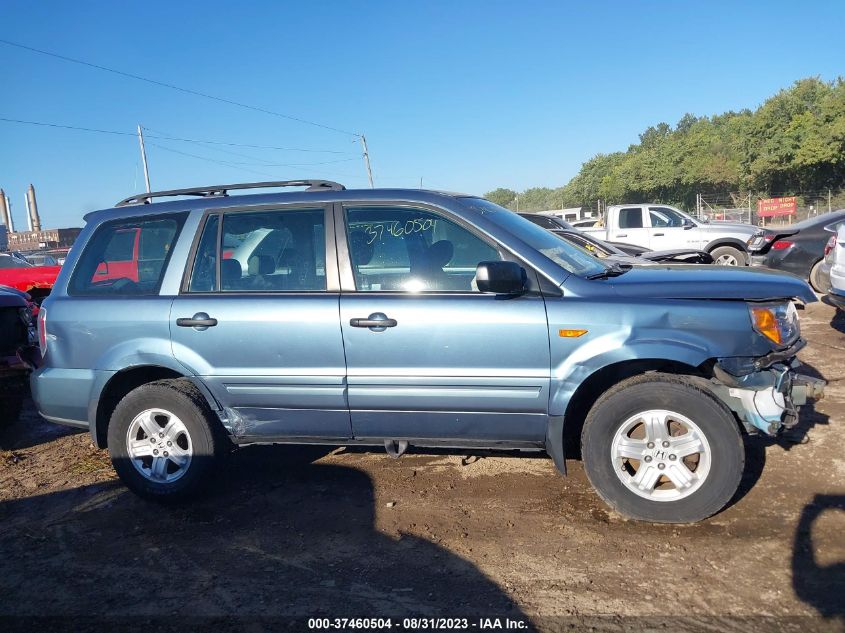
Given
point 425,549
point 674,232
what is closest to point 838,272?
point 425,549

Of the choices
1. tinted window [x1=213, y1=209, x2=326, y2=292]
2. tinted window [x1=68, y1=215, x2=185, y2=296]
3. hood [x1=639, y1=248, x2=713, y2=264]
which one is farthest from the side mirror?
hood [x1=639, y1=248, x2=713, y2=264]

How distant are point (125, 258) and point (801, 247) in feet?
33.4

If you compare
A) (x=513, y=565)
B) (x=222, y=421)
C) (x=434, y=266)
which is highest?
(x=434, y=266)

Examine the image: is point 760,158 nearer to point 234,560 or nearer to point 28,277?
point 28,277

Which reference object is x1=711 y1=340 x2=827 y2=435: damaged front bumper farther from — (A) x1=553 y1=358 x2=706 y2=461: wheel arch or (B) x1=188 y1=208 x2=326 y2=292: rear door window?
(B) x1=188 y1=208 x2=326 y2=292: rear door window

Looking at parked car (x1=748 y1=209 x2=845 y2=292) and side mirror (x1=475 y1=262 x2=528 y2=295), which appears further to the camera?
parked car (x1=748 y1=209 x2=845 y2=292)

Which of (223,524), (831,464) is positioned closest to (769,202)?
(831,464)

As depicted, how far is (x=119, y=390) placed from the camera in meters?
4.48

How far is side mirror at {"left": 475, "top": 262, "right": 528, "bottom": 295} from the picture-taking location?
355 centimetres

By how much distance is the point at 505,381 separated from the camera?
3717 millimetres

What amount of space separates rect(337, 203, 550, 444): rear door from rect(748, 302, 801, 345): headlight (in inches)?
44.4

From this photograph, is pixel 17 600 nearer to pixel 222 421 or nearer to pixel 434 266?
pixel 222 421

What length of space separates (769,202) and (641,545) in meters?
36.4

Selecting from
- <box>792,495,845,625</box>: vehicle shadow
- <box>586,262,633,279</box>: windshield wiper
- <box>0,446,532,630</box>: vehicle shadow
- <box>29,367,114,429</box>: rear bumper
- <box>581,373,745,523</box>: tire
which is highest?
<box>586,262,633,279</box>: windshield wiper
